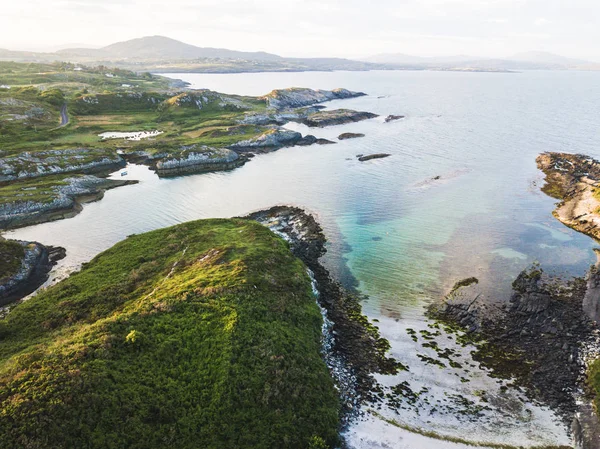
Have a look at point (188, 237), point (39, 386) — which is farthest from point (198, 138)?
point (39, 386)

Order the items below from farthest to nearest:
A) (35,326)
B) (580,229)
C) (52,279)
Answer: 1. (580,229)
2. (52,279)
3. (35,326)

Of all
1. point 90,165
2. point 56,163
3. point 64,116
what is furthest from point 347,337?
point 64,116

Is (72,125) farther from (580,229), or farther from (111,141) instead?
(580,229)

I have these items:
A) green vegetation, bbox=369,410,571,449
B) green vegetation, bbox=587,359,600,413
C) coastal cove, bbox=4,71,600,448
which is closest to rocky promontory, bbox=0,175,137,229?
coastal cove, bbox=4,71,600,448

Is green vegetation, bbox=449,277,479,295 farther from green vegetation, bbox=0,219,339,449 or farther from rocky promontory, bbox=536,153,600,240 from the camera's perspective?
rocky promontory, bbox=536,153,600,240

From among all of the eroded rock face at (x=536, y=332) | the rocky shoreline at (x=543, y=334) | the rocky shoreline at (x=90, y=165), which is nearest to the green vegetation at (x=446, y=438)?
the rocky shoreline at (x=543, y=334)

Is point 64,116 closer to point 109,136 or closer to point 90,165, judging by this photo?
point 109,136

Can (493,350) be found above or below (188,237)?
below
